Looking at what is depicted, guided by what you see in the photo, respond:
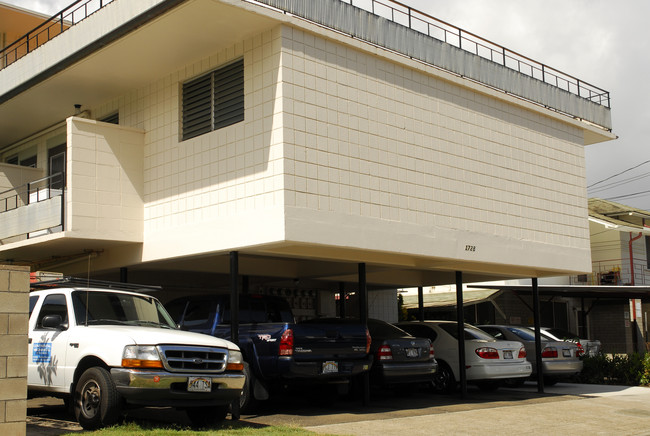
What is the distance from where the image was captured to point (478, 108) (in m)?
17.4

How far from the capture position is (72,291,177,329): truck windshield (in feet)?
37.4

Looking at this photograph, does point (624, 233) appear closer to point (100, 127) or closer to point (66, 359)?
point (100, 127)

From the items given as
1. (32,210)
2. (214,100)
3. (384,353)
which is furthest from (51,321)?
(384,353)

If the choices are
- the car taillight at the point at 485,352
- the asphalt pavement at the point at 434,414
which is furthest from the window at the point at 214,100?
the car taillight at the point at 485,352

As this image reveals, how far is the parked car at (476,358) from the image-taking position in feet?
57.4

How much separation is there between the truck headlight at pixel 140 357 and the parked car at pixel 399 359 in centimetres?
578

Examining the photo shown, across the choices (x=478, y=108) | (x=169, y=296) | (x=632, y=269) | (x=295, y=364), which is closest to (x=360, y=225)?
(x=295, y=364)

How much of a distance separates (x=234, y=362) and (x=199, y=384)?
84cm

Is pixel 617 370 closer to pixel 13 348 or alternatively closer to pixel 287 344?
pixel 287 344

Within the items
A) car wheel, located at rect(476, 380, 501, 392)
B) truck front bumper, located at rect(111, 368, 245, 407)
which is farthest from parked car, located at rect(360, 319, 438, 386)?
truck front bumper, located at rect(111, 368, 245, 407)

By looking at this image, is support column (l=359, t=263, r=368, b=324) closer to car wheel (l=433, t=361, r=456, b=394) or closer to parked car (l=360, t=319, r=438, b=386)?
parked car (l=360, t=319, r=438, b=386)

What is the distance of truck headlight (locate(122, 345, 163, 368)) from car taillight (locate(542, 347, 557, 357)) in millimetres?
12281

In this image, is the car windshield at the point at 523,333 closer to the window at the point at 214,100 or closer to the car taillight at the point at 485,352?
the car taillight at the point at 485,352

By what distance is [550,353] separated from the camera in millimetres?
19891
